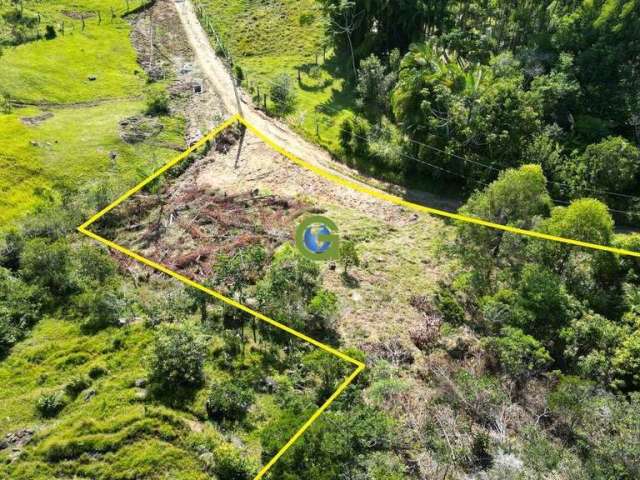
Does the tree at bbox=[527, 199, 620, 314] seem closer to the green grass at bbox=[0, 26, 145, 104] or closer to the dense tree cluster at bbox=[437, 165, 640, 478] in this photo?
the dense tree cluster at bbox=[437, 165, 640, 478]

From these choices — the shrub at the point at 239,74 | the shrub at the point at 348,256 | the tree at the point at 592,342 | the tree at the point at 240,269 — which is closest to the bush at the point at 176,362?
the tree at the point at 240,269

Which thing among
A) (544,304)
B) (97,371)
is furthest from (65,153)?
(544,304)

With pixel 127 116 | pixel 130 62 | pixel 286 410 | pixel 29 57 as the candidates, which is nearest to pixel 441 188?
pixel 286 410

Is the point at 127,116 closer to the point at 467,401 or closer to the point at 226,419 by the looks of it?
the point at 226,419

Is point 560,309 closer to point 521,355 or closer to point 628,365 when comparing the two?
point 628,365

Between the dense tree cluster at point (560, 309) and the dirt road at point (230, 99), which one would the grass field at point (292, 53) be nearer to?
the dirt road at point (230, 99)

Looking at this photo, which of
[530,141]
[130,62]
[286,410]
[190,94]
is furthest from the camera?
[130,62]
